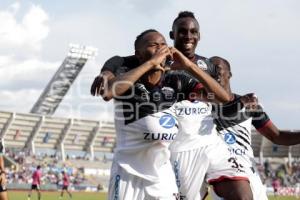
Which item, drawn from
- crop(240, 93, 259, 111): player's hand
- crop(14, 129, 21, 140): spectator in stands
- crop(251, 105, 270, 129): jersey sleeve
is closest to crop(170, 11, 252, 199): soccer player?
crop(240, 93, 259, 111): player's hand

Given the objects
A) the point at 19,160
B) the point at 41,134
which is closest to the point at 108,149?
the point at 41,134

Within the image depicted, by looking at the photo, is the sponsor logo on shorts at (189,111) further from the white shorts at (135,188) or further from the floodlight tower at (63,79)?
the floodlight tower at (63,79)

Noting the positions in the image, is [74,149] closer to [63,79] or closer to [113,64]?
[63,79]

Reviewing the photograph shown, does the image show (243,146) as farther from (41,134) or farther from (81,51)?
(81,51)

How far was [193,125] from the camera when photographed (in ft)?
21.8

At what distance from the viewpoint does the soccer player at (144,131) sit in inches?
207

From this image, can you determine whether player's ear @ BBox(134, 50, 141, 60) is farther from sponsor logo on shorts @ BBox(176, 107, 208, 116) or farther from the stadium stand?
the stadium stand

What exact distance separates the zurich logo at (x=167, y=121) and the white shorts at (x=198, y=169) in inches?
52.8

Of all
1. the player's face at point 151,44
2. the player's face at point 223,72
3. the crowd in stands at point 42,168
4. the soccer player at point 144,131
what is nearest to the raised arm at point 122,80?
the player's face at point 151,44

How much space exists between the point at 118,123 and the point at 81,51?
77.4 metres

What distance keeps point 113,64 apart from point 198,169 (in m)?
2.01

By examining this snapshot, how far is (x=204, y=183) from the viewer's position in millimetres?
7055

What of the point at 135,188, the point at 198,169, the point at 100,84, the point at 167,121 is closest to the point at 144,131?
the point at 167,121

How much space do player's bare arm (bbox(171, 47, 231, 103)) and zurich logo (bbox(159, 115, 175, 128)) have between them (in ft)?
1.38
